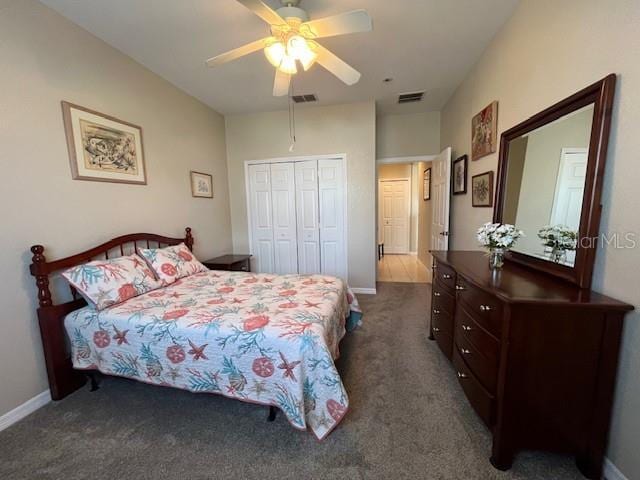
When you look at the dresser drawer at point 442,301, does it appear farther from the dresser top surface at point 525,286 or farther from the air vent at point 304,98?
the air vent at point 304,98

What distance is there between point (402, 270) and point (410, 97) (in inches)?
122

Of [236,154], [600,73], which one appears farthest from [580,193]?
[236,154]

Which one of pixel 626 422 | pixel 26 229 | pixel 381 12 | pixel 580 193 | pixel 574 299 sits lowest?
pixel 626 422

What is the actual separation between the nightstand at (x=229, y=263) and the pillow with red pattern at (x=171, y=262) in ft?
1.95

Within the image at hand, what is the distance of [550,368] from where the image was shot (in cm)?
121

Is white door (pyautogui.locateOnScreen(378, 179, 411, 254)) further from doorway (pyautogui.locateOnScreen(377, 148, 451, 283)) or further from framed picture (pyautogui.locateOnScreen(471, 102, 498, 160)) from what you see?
framed picture (pyautogui.locateOnScreen(471, 102, 498, 160))

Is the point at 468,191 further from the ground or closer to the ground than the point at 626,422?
further from the ground

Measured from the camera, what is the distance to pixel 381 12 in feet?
6.53

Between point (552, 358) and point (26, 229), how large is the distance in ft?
10.2

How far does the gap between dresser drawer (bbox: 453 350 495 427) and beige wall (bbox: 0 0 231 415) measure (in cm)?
280

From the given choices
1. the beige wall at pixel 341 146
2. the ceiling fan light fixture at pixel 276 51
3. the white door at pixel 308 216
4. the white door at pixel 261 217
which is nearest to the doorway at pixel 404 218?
the beige wall at pixel 341 146

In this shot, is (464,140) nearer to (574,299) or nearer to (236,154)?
(574,299)

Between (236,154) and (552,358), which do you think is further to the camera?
(236,154)

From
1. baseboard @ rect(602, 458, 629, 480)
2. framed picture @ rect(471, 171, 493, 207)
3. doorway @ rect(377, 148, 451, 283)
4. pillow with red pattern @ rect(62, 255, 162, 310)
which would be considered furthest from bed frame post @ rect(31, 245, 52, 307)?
doorway @ rect(377, 148, 451, 283)
